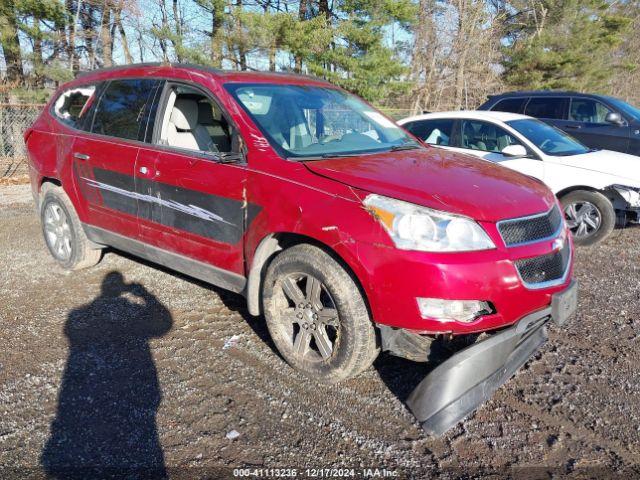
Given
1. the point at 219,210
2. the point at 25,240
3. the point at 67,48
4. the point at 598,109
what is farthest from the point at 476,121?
the point at 67,48

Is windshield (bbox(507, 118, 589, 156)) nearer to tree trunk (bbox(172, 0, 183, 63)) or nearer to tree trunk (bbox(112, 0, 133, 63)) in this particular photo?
tree trunk (bbox(172, 0, 183, 63))

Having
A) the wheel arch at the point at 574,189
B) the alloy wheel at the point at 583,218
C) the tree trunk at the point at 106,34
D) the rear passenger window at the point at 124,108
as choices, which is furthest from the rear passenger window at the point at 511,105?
the tree trunk at the point at 106,34

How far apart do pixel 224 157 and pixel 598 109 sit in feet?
26.2

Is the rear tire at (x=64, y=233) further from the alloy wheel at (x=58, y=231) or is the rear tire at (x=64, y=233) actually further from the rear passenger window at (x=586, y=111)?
the rear passenger window at (x=586, y=111)

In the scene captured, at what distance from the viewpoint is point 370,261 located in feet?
8.97

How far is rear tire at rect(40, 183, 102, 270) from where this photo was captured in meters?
4.96

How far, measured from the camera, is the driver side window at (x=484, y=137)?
263 inches

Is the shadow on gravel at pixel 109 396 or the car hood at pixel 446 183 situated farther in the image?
the car hood at pixel 446 183

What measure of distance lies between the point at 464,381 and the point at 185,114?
2.96 meters

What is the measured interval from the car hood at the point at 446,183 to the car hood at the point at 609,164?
130 inches

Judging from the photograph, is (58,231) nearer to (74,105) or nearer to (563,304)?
(74,105)

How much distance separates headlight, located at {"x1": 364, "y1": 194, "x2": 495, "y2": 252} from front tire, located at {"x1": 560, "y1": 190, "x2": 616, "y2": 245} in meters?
4.31

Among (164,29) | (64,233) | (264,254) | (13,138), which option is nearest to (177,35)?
(164,29)

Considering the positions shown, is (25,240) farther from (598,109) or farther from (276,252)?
(598,109)
